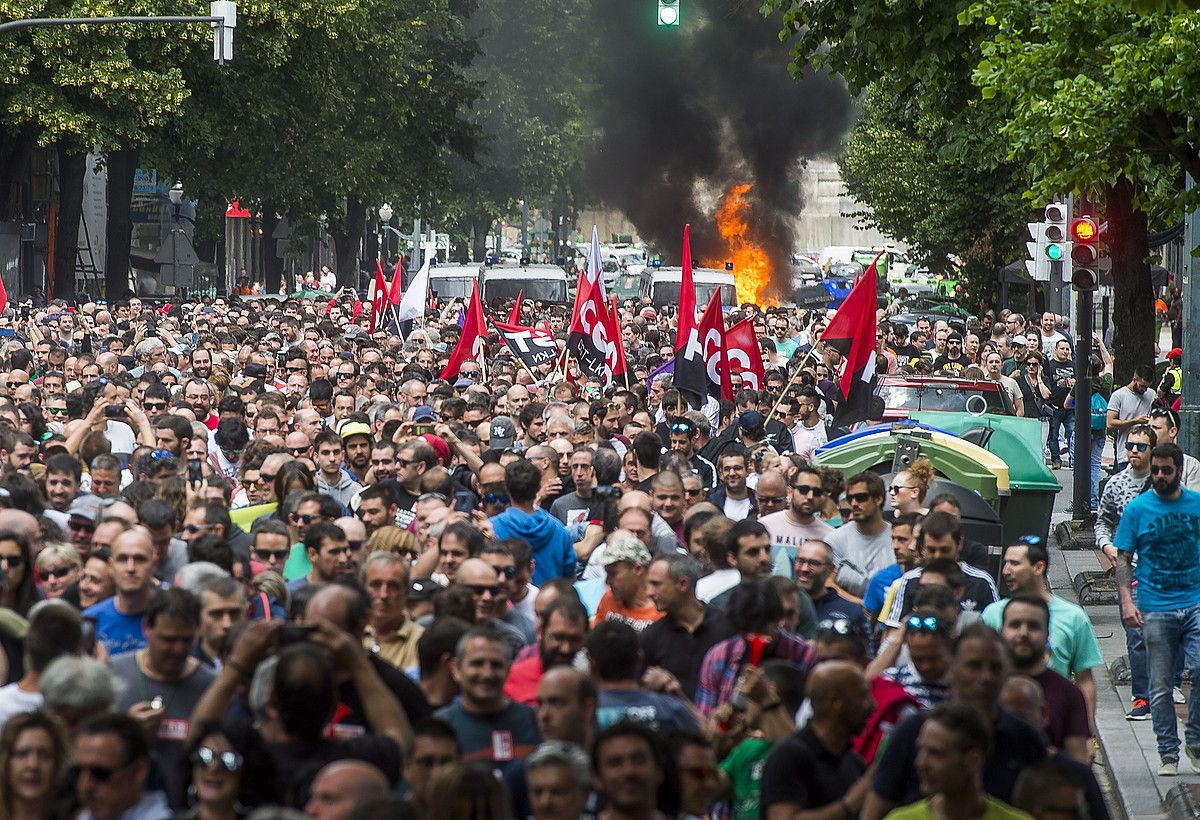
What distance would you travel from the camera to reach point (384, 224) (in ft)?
232

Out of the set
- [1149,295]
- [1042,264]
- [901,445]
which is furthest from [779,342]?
[901,445]

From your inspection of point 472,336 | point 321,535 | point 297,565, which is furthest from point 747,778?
point 472,336

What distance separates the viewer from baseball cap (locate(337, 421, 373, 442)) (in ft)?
43.8

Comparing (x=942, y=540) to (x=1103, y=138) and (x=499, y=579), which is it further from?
(x=1103, y=138)

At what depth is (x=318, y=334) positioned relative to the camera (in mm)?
26312

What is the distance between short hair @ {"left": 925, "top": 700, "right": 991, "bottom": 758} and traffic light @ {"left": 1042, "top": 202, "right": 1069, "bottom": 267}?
15.3m

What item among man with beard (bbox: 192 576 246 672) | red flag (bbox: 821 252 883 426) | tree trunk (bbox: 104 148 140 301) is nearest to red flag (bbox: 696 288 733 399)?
red flag (bbox: 821 252 883 426)

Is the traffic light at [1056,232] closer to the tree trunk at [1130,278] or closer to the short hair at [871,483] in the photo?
the tree trunk at [1130,278]

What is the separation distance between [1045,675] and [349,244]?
5682 cm

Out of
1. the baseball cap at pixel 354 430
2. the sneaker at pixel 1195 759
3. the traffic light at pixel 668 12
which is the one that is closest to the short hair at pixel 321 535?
the baseball cap at pixel 354 430

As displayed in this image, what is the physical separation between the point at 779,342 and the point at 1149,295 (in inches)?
418

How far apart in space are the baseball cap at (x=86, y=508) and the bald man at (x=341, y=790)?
491 centimetres

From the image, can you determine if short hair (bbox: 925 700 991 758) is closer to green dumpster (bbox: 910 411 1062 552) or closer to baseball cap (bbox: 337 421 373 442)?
baseball cap (bbox: 337 421 373 442)

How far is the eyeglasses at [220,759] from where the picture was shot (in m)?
5.55
